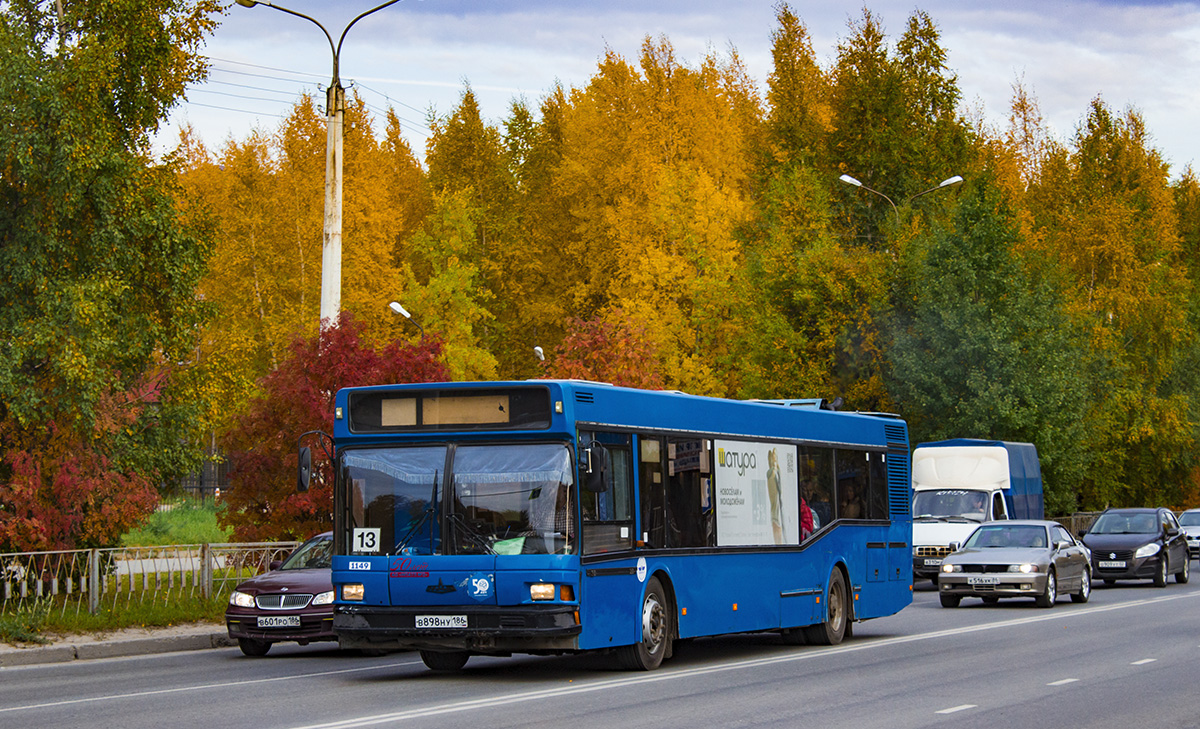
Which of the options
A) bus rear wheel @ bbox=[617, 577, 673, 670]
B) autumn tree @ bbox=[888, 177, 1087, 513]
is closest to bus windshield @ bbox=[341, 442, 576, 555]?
bus rear wheel @ bbox=[617, 577, 673, 670]

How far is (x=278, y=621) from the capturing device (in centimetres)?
1805

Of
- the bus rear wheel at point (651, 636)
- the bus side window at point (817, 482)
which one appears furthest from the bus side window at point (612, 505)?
the bus side window at point (817, 482)

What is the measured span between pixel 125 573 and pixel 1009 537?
15376mm

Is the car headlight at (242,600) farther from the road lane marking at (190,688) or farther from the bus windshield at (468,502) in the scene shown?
the bus windshield at (468,502)

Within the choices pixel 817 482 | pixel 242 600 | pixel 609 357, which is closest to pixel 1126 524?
pixel 609 357

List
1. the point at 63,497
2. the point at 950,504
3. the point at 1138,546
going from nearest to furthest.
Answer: the point at 63,497, the point at 1138,546, the point at 950,504

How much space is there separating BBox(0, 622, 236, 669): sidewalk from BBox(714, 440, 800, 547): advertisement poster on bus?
768 cm

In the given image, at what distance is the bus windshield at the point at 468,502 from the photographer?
45.4 feet

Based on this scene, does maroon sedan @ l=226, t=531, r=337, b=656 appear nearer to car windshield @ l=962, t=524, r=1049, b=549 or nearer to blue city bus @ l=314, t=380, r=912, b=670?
blue city bus @ l=314, t=380, r=912, b=670

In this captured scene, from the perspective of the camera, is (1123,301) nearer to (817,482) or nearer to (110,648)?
(817,482)

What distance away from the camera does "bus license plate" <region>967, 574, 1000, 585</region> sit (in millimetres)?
25719

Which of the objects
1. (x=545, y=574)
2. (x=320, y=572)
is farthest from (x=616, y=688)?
(x=320, y=572)

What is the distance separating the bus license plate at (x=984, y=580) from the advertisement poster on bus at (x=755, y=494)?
9.00 m

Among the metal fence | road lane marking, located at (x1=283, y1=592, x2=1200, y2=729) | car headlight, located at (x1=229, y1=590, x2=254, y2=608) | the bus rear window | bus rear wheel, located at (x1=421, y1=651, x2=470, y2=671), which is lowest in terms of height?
road lane marking, located at (x1=283, y1=592, x2=1200, y2=729)
